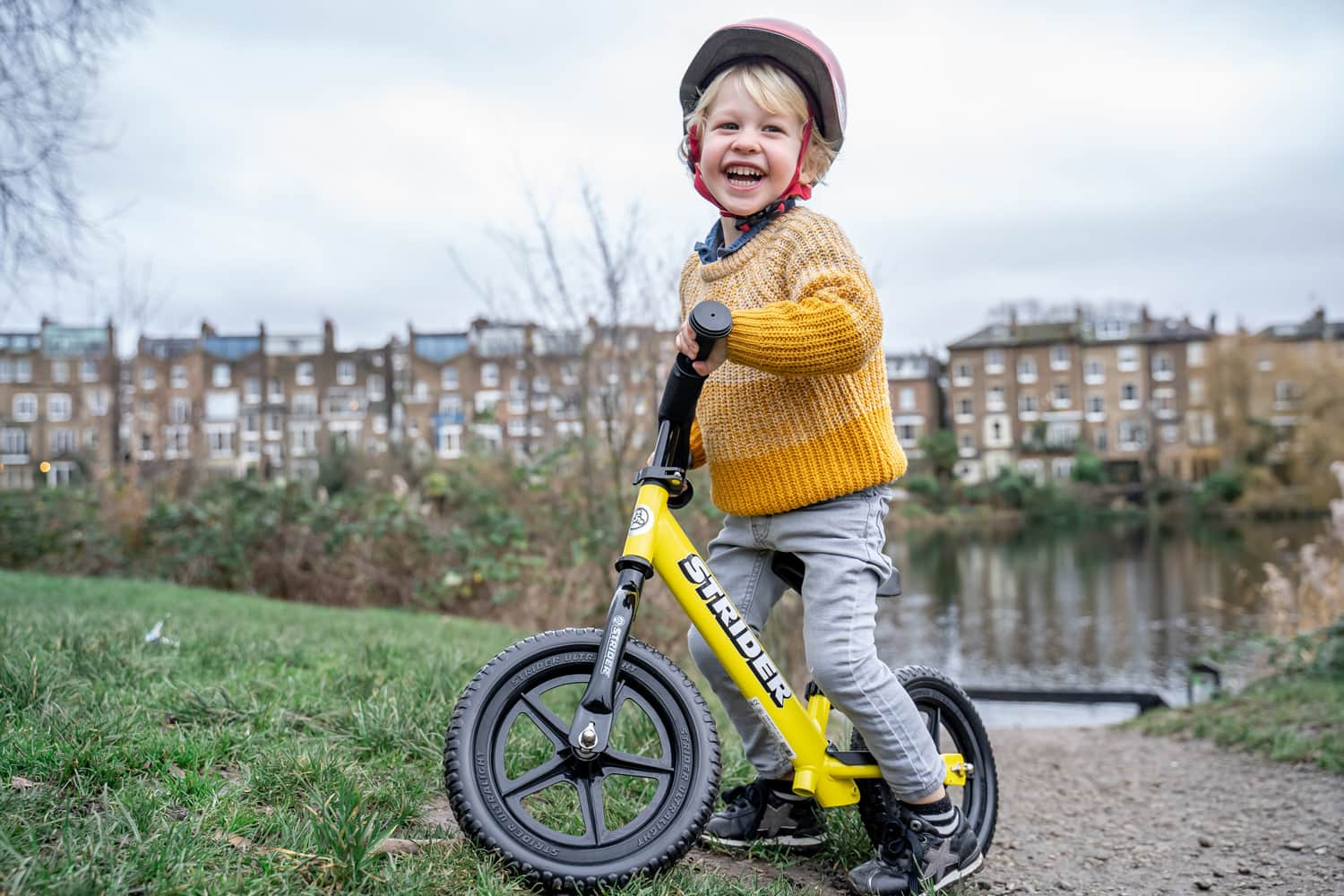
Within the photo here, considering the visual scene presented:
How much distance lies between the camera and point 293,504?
11844 mm

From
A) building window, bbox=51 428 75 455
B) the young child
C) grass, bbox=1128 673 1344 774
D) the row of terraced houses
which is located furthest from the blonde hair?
building window, bbox=51 428 75 455

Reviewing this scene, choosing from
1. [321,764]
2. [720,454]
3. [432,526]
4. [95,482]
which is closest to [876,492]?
[720,454]

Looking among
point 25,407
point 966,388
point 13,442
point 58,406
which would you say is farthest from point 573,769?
point 25,407

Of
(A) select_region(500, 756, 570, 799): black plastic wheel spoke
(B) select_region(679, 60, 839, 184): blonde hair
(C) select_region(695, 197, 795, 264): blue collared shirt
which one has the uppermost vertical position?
(B) select_region(679, 60, 839, 184): blonde hair

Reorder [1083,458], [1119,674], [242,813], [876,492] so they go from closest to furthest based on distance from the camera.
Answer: [242,813] → [876,492] → [1119,674] → [1083,458]

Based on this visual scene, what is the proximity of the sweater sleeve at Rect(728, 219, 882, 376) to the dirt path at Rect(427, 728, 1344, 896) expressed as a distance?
1259 mm

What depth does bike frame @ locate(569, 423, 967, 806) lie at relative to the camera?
224 centimetres

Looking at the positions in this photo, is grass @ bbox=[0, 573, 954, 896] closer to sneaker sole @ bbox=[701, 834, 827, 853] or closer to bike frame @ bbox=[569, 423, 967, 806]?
sneaker sole @ bbox=[701, 834, 827, 853]

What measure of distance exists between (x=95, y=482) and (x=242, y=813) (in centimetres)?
1293

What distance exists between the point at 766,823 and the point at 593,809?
30.7 inches

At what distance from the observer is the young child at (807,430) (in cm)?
248

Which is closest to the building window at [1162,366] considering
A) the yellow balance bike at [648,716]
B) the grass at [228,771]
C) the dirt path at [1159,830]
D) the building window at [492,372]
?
the building window at [492,372]

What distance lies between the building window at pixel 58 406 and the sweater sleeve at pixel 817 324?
220 ft

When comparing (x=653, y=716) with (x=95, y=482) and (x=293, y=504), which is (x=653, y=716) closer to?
(x=293, y=504)
